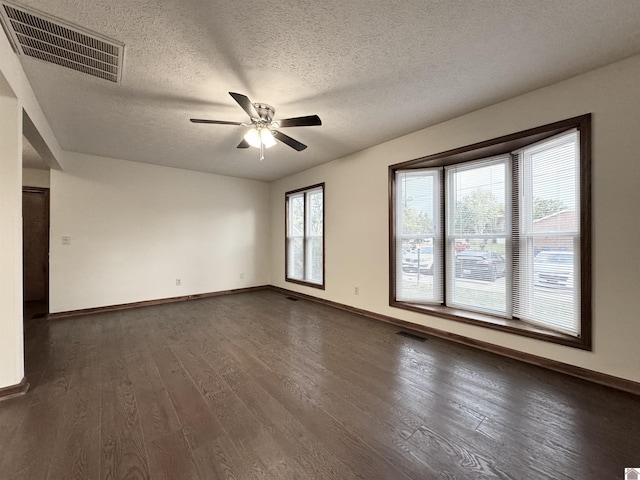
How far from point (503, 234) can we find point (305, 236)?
3489 mm

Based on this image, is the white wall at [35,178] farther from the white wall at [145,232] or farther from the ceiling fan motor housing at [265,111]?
the ceiling fan motor housing at [265,111]

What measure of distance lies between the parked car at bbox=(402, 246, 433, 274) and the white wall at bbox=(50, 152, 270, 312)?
3594mm

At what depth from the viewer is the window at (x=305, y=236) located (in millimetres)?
5158

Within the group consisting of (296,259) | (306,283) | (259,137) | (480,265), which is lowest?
(306,283)

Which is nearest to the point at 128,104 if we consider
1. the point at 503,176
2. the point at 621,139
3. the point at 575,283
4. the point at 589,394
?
the point at 503,176

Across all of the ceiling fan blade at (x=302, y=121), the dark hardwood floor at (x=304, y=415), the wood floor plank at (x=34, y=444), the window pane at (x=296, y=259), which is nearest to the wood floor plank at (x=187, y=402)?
the dark hardwood floor at (x=304, y=415)

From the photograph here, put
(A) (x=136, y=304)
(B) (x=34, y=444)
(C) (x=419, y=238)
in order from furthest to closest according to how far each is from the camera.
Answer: (A) (x=136, y=304) → (C) (x=419, y=238) → (B) (x=34, y=444)

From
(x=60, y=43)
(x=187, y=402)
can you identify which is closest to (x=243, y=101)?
(x=60, y=43)

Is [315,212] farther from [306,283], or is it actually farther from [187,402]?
[187,402]

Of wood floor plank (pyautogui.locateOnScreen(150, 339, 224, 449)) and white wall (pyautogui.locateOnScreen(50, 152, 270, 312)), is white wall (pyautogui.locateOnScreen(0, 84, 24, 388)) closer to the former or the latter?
wood floor plank (pyautogui.locateOnScreen(150, 339, 224, 449))

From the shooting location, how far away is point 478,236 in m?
3.15

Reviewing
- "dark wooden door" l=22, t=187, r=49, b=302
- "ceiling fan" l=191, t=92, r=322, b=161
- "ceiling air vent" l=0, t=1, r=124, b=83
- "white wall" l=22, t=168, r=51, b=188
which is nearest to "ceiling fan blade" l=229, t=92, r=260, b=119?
"ceiling fan" l=191, t=92, r=322, b=161

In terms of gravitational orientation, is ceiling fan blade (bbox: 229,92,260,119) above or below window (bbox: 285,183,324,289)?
above

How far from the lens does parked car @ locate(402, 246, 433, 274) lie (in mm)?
3621
